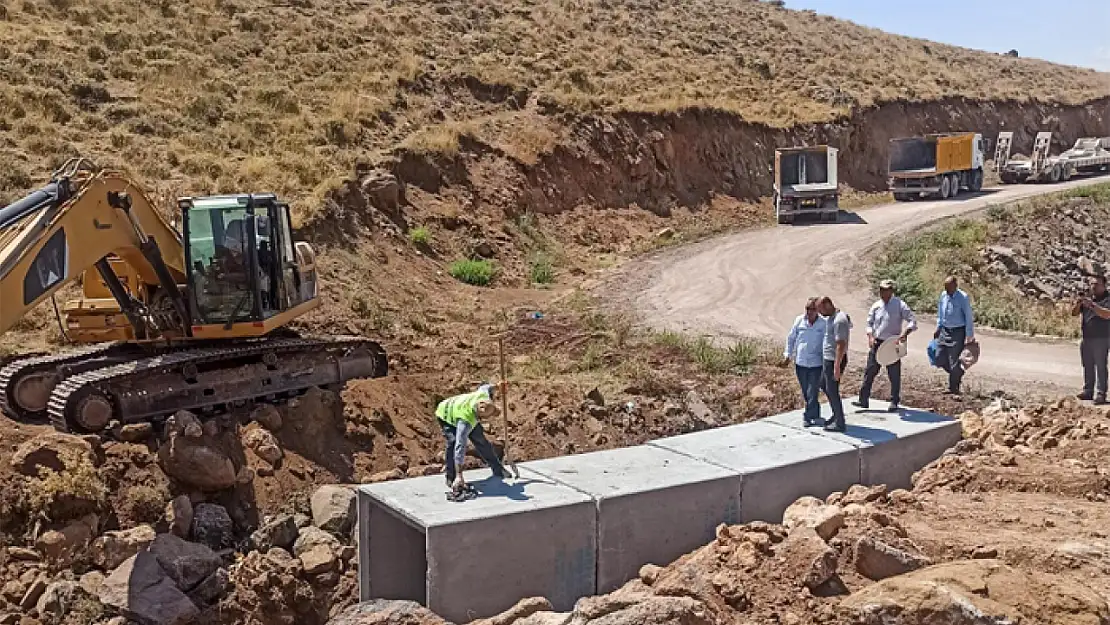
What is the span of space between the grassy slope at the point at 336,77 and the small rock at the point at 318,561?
12.3 m

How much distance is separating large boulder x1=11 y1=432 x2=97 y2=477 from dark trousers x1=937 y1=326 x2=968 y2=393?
34.6 ft

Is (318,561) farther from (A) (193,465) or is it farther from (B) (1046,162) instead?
(B) (1046,162)

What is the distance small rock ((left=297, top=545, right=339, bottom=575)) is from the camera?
10.4m

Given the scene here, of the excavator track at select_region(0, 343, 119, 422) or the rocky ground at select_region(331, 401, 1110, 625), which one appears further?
the excavator track at select_region(0, 343, 119, 422)

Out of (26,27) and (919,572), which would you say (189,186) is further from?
(919,572)

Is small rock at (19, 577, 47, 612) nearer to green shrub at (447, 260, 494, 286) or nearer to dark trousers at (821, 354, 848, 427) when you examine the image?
dark trousers at (821, 354, 848, 427)

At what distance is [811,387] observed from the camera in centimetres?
1174

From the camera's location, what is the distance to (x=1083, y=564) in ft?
25.4

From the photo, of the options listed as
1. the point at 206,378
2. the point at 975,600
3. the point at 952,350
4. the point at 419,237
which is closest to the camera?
the point at 975,600

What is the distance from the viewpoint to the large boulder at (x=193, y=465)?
1149cm

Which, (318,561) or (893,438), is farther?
(893,438)

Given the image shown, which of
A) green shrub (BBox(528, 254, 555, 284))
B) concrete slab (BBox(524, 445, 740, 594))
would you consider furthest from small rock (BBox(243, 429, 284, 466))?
green shrub (BBox(528, 254, 555, 284))

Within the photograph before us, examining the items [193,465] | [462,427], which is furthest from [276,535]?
[462,427]

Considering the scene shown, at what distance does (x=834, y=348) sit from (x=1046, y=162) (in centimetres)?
3408
